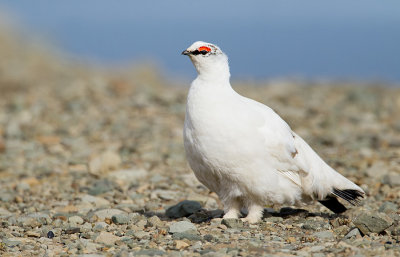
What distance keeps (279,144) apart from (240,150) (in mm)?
426

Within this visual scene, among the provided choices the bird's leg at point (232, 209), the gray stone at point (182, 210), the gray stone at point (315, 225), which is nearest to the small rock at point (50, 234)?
the gray stone at point (182, 210)

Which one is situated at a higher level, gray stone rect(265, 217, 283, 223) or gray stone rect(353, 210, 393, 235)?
gray stone rect(353, 210, 393, 235)

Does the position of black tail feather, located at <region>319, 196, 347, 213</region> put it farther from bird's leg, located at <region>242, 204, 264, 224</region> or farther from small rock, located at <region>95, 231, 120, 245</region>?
small rock, located at <region>95, 231, 120, 245</region>

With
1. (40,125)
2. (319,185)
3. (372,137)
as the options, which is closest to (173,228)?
(319,185)

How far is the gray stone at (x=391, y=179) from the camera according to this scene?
733 centimetres

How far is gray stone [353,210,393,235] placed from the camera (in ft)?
16.5

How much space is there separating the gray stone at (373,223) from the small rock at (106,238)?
1905 millimetres

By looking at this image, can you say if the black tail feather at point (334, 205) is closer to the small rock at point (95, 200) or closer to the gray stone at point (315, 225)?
the gray stone at point (315, 225)

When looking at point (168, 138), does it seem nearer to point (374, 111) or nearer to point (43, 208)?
A: point (43, 208)

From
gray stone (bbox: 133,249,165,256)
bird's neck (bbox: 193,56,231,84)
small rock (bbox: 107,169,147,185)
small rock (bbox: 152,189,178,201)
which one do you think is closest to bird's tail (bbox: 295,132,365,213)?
bird's neck (bbox: 193,56,231,84)

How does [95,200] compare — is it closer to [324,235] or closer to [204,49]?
[204,49]

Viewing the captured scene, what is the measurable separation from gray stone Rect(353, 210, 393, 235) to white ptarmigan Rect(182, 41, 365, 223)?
79 centimetres

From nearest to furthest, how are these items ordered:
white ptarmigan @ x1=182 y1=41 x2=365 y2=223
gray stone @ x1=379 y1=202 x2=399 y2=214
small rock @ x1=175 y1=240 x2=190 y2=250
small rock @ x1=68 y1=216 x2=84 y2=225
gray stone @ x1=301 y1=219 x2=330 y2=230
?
small rock @ x1=175 y1=240 x2=190 y2=250 < white ptarmigan @ x1=182 y1=41 x2=365 y2=223 < gray stone @ x1=301 y1=219 x2=330 y2=230 < small rock @ x1=68 y1=216 x2=84 y2=225 < gray stone @ x1=379 y1=202 x2=399 y2=214

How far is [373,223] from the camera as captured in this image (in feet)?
16.5
